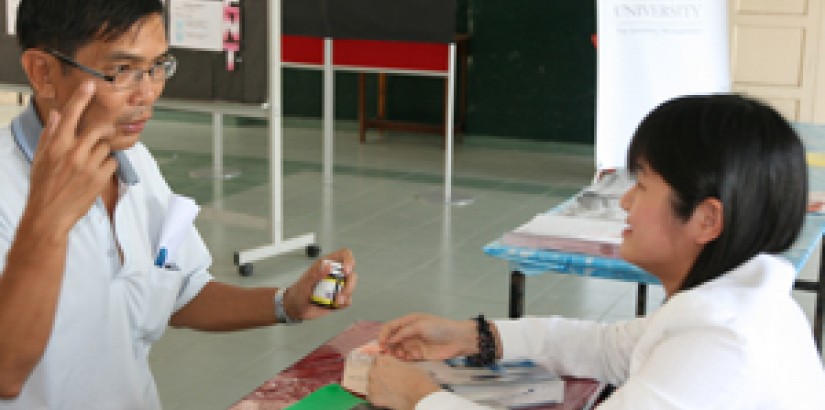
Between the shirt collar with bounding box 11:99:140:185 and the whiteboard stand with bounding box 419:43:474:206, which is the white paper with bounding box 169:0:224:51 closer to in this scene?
the whiteboard stand with bounding box 419:43:474:206

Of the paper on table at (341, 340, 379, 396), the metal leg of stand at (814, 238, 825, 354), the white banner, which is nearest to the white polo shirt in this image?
the paper on table at (341, 340, 379, 396)

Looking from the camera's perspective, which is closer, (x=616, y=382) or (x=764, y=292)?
(x=764, y=292)

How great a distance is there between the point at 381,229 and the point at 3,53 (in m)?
2.13

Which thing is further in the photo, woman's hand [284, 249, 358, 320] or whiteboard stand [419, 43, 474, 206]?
whiteboard stand [419, 43, 474, 206]

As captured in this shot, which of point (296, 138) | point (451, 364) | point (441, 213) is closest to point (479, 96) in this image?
point (296, 138)

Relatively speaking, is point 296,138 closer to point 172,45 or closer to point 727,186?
point 172,45

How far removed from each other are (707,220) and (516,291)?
1.09 metres

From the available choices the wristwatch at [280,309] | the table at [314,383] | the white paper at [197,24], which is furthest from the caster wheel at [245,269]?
the table at [314,383]

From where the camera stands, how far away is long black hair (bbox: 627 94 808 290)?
4.64 ft

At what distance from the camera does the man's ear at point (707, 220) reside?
1425 mm

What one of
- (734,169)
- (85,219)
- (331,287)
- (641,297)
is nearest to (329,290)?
(331,287)

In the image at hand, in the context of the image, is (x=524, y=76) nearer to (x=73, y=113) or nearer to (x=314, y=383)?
(x=314, y=383)

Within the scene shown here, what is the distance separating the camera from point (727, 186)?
4.63 ft

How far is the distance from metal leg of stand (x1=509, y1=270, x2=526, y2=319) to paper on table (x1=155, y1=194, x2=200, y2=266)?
89cm
